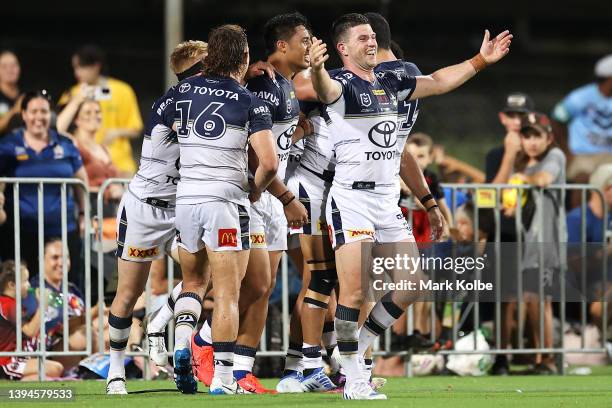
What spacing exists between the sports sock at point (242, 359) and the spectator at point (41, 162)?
7.94ft

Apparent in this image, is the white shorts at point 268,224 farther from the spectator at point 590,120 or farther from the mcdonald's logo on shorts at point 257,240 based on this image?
the spectator at point 590,120

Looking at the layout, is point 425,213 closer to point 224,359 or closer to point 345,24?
point 345,24

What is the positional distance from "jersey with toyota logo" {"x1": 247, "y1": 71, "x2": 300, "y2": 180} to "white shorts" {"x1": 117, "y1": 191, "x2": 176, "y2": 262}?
82cm

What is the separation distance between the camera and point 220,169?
29.8 feet

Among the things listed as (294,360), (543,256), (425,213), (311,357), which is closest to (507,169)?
(543,256)

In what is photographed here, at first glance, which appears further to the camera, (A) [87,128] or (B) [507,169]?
(A) [87,128]

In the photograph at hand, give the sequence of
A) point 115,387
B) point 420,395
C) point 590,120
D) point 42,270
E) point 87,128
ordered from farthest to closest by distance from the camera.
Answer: point 590,120
point 87,128
point 42,270
point 420,395
point 115,387

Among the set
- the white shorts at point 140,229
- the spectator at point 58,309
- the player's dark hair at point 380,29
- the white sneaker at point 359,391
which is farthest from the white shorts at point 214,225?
the spectator at point 58,309

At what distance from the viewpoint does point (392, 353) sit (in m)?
12.1

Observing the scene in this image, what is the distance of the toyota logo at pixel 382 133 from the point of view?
30.5ft

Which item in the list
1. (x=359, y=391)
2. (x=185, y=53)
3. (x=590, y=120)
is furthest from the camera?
(x=590, y=120)

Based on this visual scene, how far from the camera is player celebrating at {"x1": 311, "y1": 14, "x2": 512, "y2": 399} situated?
358 inches

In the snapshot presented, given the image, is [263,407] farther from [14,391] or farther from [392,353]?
[392,353]

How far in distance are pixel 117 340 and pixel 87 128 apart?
474 centimetres
